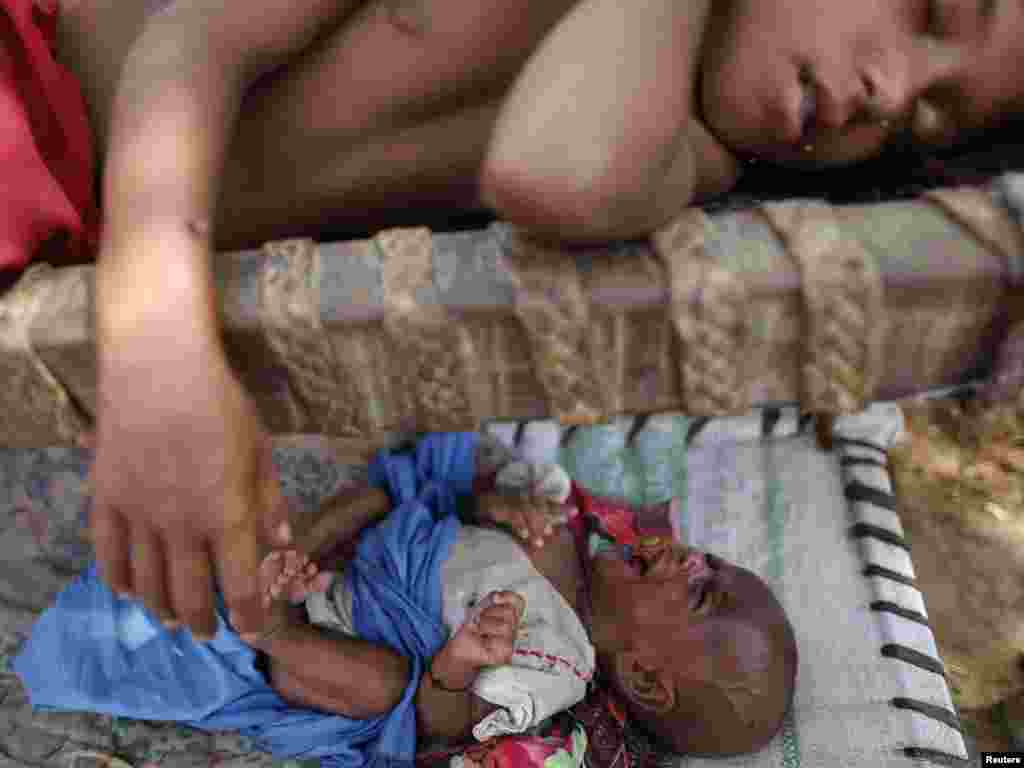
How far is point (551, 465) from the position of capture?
1387 mm

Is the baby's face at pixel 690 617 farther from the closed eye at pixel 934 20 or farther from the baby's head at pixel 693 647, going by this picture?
the closed eye at pixel 934 20

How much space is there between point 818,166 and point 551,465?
72 cm

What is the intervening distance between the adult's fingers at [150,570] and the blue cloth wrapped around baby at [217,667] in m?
0.53

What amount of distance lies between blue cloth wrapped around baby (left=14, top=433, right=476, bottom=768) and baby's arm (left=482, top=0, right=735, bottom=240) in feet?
2.58

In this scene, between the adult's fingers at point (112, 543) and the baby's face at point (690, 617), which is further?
the baby's face at point (690, 617)

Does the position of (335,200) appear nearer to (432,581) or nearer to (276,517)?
(276,517)

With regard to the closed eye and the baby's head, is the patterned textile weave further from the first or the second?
the closed eye

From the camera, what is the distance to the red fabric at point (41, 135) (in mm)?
717

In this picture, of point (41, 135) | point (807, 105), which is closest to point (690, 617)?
point (807, 105)

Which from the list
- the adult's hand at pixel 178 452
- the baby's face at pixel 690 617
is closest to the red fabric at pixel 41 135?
the adult's hand at pixel 178 452

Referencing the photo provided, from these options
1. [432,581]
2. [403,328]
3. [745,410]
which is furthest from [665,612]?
[403,328]

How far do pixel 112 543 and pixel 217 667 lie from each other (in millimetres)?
586

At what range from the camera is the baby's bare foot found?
44.1 inches

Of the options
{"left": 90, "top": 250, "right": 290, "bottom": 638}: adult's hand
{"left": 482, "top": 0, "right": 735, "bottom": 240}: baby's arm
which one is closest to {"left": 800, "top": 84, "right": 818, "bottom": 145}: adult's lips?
{"left": 482, "top": 0, "right": 735, "bottom": 240}: baby's arm
